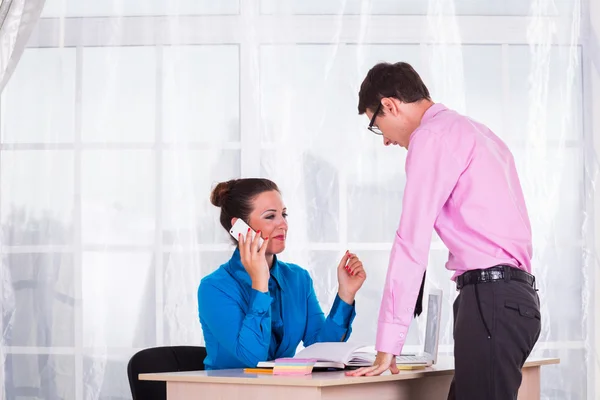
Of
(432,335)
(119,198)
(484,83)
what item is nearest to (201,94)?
(119,198)

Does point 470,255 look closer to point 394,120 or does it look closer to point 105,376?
point 394,120

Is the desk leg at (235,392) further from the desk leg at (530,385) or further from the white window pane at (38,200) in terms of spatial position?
the white window pane at (38,200)

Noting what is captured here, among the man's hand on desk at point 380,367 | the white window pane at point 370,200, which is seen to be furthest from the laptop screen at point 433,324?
the white window pane at point 370,200

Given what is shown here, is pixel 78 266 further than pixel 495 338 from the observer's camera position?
Yes

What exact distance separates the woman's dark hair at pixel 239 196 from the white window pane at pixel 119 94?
0.98 m

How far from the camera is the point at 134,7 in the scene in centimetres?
351

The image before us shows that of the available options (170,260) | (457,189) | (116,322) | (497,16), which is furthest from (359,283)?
(497,16)

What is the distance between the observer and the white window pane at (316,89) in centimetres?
342

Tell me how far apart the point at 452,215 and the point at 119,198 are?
6.48ft

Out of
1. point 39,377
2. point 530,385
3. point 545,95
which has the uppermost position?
point 545,95

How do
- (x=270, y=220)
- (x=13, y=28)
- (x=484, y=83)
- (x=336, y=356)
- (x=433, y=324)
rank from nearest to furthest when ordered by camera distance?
1. (x=336, y=356)
2. (x=433, y=324)
3. (x=270, y=220)
4. (x=13, y=28)
5. (x=484, y=83)

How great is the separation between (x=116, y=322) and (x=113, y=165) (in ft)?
2.22

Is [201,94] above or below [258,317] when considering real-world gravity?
above

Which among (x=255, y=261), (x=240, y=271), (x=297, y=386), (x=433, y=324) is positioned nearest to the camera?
(x=297, y=386)
